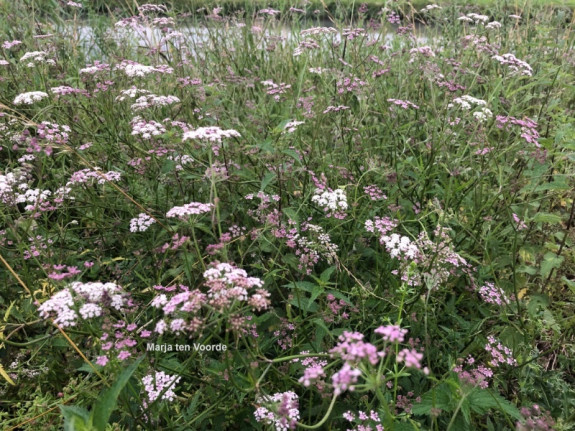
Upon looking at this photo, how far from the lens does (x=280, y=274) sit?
2.33 m

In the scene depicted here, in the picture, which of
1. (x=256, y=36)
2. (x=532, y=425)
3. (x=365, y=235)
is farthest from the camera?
(x=256, y=36)

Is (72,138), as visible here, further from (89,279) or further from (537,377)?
(537,377)

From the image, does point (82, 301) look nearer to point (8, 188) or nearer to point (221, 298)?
point (221, 298)

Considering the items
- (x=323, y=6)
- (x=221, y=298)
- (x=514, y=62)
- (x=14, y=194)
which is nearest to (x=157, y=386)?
(x=221, y=298)

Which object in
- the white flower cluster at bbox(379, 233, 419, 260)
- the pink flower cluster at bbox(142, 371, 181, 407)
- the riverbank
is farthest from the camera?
the riverbank

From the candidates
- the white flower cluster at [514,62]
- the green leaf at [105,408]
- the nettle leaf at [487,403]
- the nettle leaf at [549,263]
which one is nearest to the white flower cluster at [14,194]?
the green leaf at [105,408]

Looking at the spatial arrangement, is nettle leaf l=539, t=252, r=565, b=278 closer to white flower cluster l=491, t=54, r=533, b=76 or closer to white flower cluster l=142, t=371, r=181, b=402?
white flower cluster l=491, t=54, r=533, b=76

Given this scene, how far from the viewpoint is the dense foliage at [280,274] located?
1.63m

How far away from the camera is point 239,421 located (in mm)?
1941

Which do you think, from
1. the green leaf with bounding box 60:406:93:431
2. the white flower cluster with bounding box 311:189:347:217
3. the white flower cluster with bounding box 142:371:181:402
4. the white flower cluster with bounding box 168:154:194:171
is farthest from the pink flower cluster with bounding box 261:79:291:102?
the green leaf with bounding box 60:406:93:431

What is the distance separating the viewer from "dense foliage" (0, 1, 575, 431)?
1634 mm

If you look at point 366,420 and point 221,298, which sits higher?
point 221,298

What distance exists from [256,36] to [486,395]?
438 centimetres

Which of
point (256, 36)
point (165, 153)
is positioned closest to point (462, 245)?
point (165, 153)
